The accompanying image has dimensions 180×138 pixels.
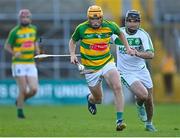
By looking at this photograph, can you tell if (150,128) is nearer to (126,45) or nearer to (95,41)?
(126,45)

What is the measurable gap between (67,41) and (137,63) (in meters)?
15.9

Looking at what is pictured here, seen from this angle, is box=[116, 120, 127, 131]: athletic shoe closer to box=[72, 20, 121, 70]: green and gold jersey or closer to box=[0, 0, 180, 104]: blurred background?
box=[72, 20, 121, 70]: green and gold jersey

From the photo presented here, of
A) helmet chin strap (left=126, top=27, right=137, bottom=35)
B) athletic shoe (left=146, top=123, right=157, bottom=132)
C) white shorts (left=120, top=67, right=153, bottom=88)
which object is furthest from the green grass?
helmet chin strap (left=126, top=27, right=137, bottom=35)

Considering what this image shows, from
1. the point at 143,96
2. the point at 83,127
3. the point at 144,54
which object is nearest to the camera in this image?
the point at 144,54

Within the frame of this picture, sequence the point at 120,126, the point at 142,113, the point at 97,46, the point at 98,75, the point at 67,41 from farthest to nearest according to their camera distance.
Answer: the point at 67,41 < the point at 142,113 < the point at 98,75 < the point at 97,46 < the point at 120,126

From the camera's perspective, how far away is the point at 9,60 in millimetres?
31906

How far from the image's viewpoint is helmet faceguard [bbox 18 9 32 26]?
21766 mm

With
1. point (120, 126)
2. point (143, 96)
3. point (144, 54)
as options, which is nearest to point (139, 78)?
point (143, 96)

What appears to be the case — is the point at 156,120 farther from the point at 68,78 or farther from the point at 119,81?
the point at 68,78

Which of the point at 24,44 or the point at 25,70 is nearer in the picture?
the point at 25,70

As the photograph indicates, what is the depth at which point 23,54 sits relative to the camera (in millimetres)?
22312

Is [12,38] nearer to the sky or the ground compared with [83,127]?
nearer to the sky

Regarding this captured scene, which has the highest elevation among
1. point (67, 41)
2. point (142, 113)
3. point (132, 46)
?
point (132, 46)

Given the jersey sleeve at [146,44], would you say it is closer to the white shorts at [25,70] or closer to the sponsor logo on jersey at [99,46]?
the sponsor logo on jersey at [99,46]
